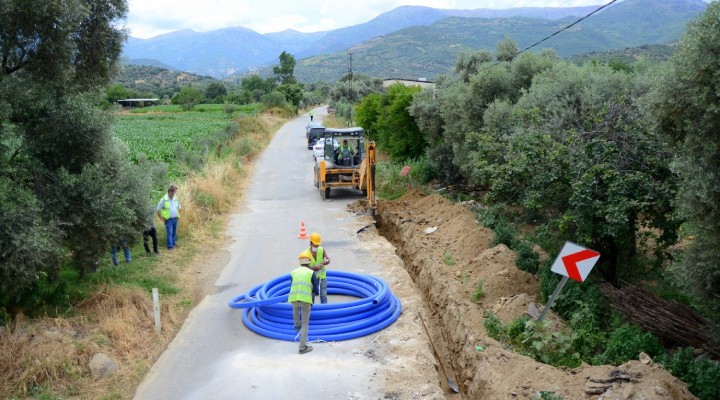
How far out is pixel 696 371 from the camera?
21.7ft

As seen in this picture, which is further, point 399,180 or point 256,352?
point 399,180

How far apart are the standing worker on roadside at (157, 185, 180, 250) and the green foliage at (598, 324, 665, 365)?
1085 centimetres

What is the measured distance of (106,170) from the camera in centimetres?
1091

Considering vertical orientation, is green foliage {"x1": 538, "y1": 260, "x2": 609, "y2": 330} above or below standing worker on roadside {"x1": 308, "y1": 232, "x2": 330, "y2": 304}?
below

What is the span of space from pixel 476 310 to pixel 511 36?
95414mm

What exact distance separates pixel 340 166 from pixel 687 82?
53.2 feet

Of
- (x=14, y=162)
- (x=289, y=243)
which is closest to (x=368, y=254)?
(x=289, y=243)

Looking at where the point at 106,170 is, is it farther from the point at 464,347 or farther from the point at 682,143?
the point at 682,143

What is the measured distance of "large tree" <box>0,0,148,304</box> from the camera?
8.79 m

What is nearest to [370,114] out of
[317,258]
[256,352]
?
[317,258]

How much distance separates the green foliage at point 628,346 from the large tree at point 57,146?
8.18m

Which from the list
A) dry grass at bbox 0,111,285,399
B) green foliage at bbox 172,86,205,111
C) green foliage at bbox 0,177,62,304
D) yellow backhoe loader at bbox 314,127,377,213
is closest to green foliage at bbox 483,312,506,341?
dry grass at bbox 0,111,285,399

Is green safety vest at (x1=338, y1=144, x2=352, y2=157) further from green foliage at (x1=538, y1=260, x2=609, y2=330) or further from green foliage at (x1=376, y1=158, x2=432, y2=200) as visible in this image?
green foliage at (x1=538, y1=260, x2=609, y2=330)

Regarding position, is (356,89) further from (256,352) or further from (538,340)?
(538,340)
